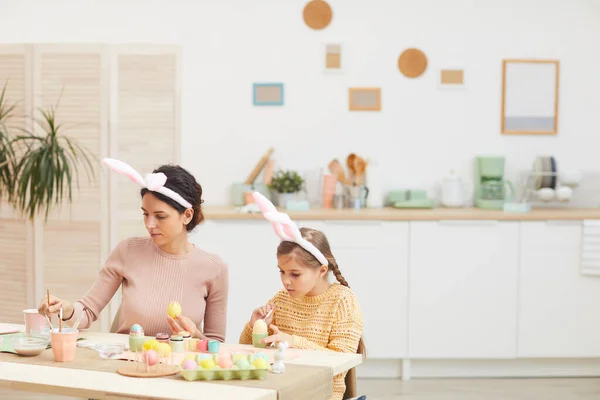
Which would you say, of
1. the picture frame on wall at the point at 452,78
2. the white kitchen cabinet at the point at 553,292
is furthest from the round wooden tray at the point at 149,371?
the picture frame on wall at the point at 452,78

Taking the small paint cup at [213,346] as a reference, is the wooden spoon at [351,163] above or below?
above

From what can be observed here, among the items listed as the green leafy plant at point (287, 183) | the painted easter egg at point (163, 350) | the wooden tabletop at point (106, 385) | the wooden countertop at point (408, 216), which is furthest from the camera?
the green leafy plant at point (287, 183)

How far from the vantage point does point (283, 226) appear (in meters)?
2.78

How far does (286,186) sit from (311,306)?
238cm

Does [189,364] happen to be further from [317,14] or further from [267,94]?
[317,14]

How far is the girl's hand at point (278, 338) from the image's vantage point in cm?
270

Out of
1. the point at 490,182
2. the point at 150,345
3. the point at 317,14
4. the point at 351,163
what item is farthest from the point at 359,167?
the point at 150,345

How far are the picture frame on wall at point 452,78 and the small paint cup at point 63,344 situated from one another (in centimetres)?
346

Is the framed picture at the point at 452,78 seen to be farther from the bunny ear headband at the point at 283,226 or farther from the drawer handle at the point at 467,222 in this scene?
the bunny ear headband at the point at 283,226

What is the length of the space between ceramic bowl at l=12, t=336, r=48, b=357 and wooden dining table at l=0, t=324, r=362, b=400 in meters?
0.02

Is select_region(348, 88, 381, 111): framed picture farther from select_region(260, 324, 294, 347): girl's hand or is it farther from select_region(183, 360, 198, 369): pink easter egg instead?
select_region(183, 360, 198, 369): pink easter egg

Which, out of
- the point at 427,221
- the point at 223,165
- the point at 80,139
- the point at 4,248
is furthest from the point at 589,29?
the point at 4,248

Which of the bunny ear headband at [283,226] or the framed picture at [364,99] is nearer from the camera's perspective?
the bunny ear headband at [283,226]

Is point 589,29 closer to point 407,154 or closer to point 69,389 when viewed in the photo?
point 407,154
